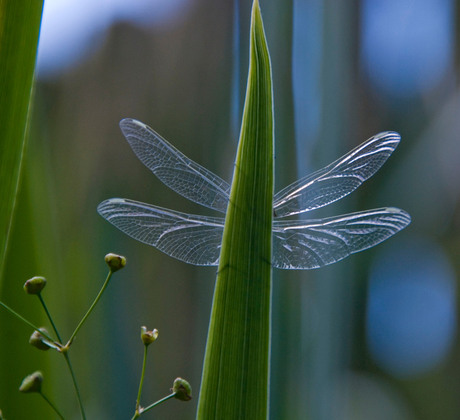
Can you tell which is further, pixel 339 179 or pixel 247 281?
pixel 339 179

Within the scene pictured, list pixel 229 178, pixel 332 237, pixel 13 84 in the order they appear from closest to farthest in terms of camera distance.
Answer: pixel 13 84, pixel 332 237, pixel 229 178

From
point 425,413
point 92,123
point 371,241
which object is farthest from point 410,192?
point 92,123

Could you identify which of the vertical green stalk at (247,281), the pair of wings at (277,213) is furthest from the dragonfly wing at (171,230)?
the vertical green stalk at (247,281)

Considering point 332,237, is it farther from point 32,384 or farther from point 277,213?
point 32,384

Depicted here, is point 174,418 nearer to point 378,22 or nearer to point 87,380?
point 87,380

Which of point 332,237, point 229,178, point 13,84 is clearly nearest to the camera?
point 13,84

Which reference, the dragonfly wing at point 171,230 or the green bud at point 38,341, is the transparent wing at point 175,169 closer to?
the dragonfly wing at point 171,230

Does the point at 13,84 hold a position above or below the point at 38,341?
above

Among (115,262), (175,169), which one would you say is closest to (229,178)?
(175,169)

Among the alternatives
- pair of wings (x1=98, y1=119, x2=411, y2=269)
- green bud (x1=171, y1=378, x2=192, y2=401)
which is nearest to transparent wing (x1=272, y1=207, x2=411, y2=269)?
pair of wings (x1=98, y1=119, x2=411, y2=269)
